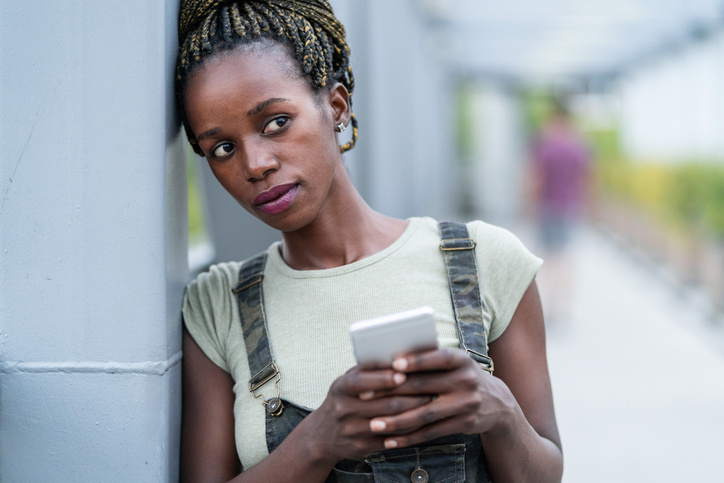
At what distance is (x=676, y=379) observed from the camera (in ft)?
17.8

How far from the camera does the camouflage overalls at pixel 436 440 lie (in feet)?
5.17

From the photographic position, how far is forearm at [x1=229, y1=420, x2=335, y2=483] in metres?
1.50

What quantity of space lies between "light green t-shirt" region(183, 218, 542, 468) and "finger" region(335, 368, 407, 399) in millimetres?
346

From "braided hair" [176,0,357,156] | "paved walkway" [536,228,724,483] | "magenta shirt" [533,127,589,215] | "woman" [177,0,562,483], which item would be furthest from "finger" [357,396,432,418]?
"magenta shirt" [533,127,589,215]

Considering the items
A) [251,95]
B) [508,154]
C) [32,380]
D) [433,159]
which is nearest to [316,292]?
[251,95]

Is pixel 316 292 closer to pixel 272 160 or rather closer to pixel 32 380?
pixel 272 160

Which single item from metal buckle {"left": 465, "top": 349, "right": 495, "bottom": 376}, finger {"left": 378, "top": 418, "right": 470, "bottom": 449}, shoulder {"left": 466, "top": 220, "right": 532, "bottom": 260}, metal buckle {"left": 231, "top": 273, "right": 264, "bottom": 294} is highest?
shoulder {"left": 466, "top": 220, "right": 532, "bottom": 260}

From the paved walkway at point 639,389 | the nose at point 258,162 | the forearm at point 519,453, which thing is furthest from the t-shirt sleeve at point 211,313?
the paved walkway at point 639,389

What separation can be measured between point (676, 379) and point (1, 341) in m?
5.01

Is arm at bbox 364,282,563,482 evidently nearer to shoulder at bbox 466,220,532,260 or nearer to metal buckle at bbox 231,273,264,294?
shoulder at bbox 466,220,532,260

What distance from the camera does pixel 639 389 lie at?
5.23 meters

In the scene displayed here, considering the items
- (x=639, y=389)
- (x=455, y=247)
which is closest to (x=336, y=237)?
(x=455, y=247)

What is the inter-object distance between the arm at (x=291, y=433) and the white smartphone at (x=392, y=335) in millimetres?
41

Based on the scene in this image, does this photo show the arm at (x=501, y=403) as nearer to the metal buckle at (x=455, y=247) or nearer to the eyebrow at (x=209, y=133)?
the metal buckle at (x=455, y=247)
